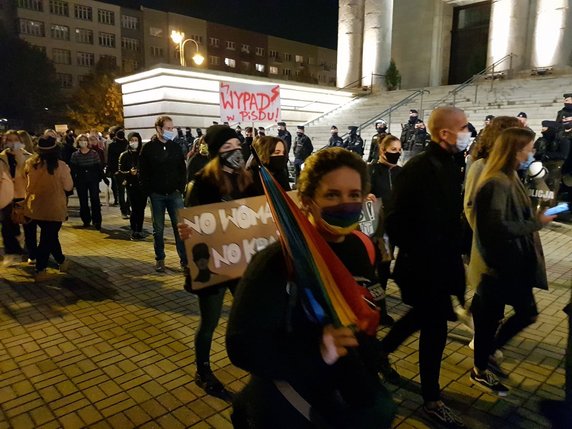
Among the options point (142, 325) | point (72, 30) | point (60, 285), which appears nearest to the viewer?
point (142, 325)

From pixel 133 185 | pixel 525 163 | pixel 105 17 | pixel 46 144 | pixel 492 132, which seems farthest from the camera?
pixel 105 17

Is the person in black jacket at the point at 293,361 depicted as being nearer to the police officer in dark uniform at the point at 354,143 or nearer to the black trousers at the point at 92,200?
the black trousers at the point at 92,200

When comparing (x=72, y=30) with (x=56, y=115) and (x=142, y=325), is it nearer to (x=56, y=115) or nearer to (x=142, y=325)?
(x=56, y=115)

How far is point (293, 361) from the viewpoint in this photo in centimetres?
139

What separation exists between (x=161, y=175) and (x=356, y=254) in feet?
15.7

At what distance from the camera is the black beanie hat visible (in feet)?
10.9

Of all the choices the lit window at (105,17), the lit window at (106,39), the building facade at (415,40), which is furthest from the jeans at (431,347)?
the lit window at (105,17)

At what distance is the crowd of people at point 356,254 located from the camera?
141 cm

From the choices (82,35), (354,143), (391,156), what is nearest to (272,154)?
(391,156)

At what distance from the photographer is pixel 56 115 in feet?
168

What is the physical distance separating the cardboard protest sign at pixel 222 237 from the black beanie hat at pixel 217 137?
0.40 metres

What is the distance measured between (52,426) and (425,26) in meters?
28.6

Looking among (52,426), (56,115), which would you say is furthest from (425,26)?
(56,115)

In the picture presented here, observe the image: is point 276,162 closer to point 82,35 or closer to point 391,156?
point 391,156
